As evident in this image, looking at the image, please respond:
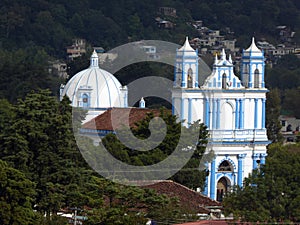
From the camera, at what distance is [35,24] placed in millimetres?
114062

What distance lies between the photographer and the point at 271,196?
33.9 m

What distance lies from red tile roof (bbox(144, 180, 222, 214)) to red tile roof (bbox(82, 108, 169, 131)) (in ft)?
28.7

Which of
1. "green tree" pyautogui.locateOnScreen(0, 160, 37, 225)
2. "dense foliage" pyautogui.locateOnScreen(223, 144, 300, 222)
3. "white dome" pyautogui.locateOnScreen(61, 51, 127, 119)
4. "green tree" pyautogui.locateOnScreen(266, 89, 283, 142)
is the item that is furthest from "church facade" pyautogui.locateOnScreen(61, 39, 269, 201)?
"green tree" pyautogui.locateOnScreen(0, 160, 37, 225)

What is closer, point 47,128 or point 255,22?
point 47,128

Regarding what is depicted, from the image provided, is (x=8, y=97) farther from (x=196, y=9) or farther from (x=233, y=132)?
(x=196, y=9)

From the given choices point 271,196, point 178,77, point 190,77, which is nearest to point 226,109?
point 190,77

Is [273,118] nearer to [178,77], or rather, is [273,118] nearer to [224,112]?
[224,112]

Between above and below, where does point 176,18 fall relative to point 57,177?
above

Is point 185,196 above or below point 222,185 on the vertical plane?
below

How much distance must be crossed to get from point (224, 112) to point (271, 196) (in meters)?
14.1

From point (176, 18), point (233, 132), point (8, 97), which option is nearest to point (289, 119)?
point (8, 97)

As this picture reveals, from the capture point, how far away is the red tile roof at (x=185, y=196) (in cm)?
3553

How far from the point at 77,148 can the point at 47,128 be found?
1472mm

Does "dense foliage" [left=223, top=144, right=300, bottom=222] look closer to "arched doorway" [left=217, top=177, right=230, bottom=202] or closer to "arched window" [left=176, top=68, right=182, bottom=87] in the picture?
"arched doorway" [left=217, top=177, right=230, bottom=202]
